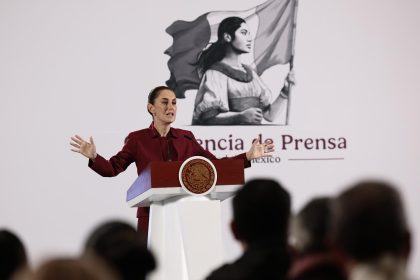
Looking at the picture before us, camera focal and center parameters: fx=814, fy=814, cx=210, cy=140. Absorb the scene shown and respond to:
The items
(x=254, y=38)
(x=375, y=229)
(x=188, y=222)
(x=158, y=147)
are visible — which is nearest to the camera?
(x=375, y=229)

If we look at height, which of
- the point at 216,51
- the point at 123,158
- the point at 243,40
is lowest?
the point at 123,158

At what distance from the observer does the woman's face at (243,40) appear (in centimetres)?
762

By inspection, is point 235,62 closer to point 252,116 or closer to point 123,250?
point 252,116

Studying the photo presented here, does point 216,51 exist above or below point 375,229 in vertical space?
above

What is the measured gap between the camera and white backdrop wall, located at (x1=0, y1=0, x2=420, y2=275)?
7.00 meters

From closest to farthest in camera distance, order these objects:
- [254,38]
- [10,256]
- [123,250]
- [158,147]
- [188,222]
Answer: [123,250]
[10,256]
[188,222]
[158,147]
[254,38]

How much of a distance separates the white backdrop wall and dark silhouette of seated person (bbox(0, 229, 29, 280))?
4.41m

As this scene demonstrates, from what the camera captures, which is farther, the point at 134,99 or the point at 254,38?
the point at 254,38

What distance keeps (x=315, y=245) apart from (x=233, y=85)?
5.79 m

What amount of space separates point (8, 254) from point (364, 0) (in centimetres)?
633

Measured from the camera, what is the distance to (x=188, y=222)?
4.22 meters

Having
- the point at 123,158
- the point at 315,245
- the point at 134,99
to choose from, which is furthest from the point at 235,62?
the point at 315,245

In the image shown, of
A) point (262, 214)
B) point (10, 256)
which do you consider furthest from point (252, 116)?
point (10, 256)

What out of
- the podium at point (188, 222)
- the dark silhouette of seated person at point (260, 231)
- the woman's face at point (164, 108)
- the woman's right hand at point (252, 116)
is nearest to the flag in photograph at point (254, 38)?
the woman's right hand at point (252, 116)
